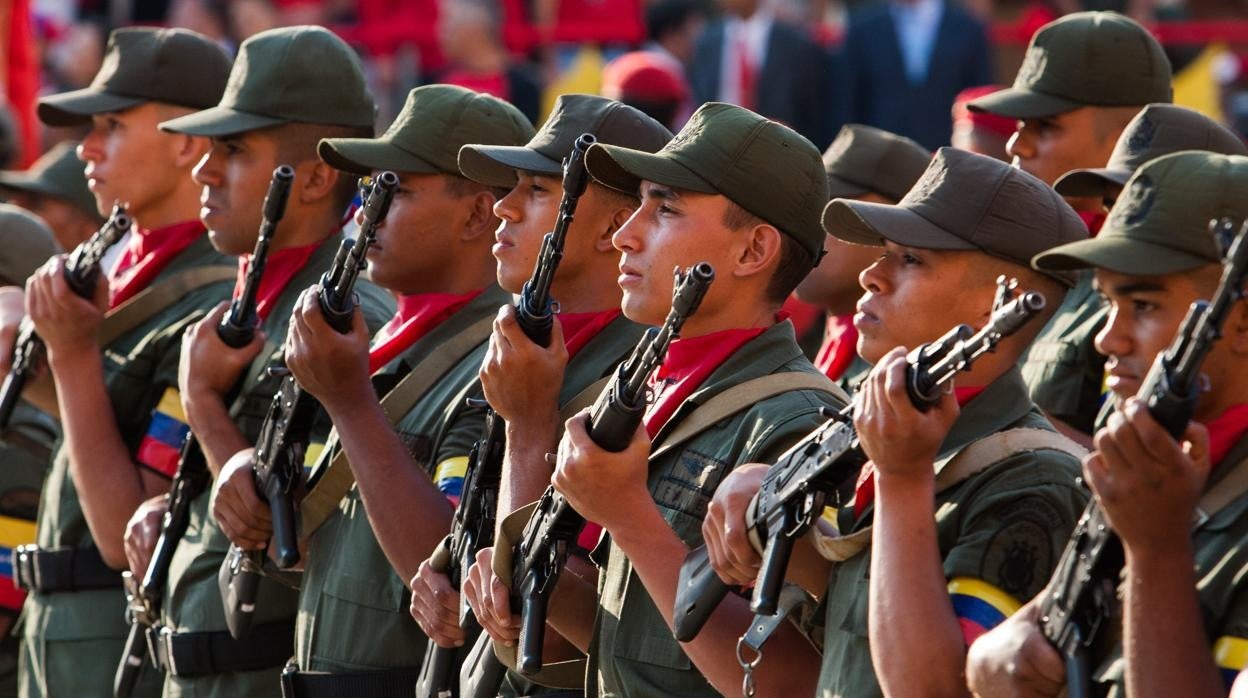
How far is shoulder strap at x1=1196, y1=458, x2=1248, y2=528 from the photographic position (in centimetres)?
381

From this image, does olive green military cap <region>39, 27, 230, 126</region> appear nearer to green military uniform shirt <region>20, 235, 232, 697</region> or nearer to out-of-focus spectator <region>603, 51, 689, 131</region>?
green military uniform shirt <region>20, 235, 232, 697</region>

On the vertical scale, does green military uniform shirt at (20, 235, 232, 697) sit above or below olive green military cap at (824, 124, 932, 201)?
below

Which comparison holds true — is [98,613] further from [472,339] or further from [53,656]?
[472,339]

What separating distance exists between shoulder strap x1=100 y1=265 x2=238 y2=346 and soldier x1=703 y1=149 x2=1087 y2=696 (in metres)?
2.83

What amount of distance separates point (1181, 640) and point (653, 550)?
1.26m

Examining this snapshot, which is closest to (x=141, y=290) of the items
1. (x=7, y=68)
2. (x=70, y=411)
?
(x=70, y=411)

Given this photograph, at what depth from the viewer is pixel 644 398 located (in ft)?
14.7

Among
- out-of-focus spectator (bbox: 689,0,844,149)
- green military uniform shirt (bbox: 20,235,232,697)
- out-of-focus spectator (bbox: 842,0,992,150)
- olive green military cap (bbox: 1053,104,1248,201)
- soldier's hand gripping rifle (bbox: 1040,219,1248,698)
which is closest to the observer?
soldier's hand gripping rifle (bbox: 1040,219,1248,698)

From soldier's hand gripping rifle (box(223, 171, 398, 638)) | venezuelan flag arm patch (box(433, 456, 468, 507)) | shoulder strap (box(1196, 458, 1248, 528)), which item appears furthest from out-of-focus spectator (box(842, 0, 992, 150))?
shoulder strap (box(1196, 458, 1248, 528))

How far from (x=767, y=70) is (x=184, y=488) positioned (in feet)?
27.1

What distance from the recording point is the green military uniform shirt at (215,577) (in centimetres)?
619

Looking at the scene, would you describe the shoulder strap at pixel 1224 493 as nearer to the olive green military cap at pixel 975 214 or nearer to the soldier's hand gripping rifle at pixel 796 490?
the soldier's hand gripping rifle at pixel 796 490

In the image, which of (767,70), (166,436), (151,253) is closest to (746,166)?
(166,436)

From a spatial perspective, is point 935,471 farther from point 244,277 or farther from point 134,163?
point 134,163
